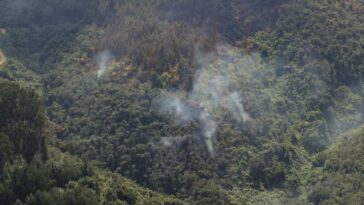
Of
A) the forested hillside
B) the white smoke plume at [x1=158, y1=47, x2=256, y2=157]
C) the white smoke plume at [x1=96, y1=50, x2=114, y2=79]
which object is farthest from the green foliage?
the white smoke plume at [x1=96, y1=50, x2=114, y2=79]

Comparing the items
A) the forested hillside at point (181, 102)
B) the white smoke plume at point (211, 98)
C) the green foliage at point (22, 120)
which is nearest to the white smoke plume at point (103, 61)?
the forested hillside at point (181, 102)

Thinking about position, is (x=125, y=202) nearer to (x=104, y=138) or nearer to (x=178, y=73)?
(x=104, y=138)

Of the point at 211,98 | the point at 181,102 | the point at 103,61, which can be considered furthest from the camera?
the point at 103,61

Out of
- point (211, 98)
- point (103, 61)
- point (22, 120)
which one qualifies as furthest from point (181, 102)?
point (22, 120)

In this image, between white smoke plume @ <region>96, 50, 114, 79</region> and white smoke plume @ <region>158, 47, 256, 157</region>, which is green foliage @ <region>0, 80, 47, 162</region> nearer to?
white smoke plume @ <region>158, 47, 256, 157</region>

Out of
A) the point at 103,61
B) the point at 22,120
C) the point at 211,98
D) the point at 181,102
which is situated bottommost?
the point at 22,120

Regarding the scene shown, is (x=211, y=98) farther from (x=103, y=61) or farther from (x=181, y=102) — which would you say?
(x=103, y=61)

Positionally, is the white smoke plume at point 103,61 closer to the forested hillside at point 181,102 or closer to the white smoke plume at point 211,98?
the forested hillside at point 181,102

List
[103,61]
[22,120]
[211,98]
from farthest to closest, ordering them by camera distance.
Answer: [103,61], [211,98], [22,120]
